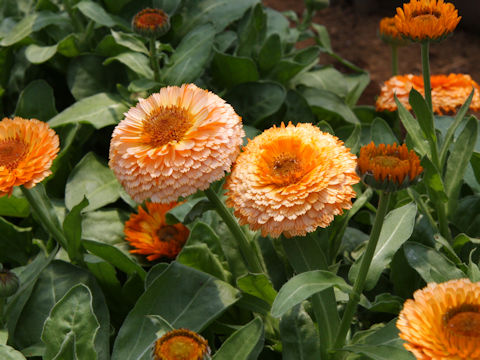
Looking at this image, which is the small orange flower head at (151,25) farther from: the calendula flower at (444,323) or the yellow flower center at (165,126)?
the calendula flower at (444,323)

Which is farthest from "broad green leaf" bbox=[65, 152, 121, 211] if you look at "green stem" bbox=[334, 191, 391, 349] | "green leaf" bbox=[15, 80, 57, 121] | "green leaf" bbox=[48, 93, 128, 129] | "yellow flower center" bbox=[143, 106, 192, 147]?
"green stem" bbox=[334, 191, 391, 349]

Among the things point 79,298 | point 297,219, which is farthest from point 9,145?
point 297,219

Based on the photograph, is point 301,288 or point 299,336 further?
point 299,336

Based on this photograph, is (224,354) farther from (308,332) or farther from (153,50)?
(153,50)

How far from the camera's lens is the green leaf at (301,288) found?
1.22m

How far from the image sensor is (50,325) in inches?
59.7

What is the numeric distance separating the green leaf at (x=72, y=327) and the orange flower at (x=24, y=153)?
0.30m

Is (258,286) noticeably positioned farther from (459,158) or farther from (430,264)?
(459,158)

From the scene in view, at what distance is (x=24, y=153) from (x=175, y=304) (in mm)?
542

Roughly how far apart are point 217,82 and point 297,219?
1393 mm

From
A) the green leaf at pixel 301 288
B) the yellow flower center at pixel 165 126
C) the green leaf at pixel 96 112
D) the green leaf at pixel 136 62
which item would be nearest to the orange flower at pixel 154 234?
the green leaf at pixel 96 112

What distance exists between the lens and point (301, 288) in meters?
1.28

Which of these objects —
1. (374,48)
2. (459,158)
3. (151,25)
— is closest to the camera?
(459,158)

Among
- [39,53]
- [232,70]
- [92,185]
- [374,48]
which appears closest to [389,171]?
[92,185]
